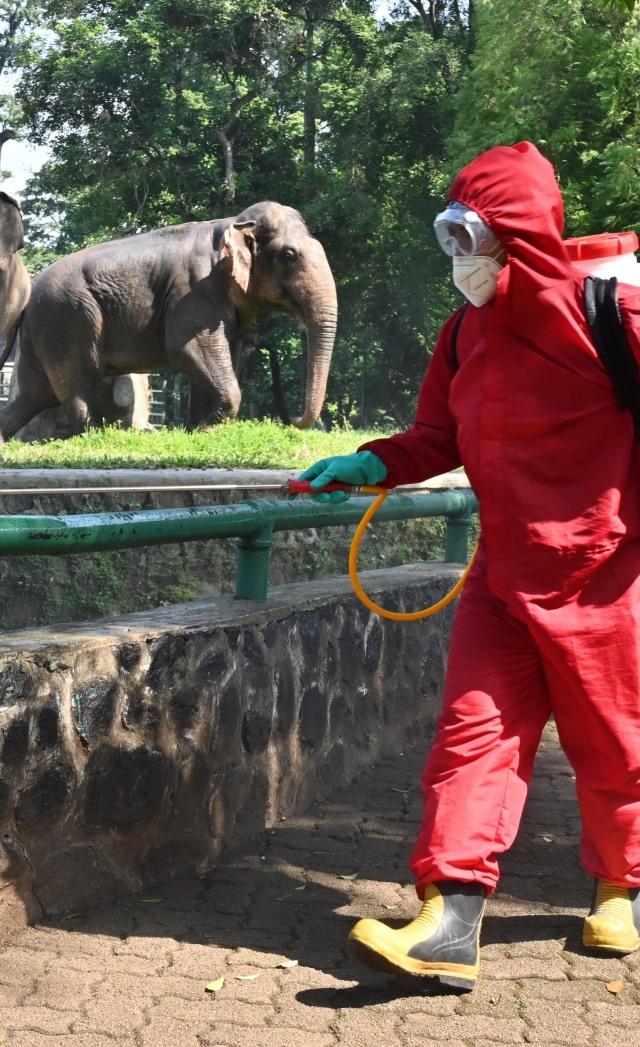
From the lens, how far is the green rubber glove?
3523mm

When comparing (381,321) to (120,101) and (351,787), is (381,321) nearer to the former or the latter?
(120,101)

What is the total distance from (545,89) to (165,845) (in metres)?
20.8

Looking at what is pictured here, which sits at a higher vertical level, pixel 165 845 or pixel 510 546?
pixel 510 546

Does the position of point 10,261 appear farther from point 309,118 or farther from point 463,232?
point 309,118

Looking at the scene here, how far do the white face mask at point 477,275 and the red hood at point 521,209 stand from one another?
67mm

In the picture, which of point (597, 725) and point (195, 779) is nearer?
point (597, 725)

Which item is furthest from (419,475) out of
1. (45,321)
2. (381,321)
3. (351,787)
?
(381,321)

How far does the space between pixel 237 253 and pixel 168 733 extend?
813 cm

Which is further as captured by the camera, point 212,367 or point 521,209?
point 212,367

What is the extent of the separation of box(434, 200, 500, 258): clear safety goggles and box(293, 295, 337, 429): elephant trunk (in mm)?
8889

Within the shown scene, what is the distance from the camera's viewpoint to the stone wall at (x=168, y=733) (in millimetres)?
3359

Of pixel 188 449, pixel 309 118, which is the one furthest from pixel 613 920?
pixel 309 118

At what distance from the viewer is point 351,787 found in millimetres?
4926

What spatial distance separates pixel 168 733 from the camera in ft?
12.5
